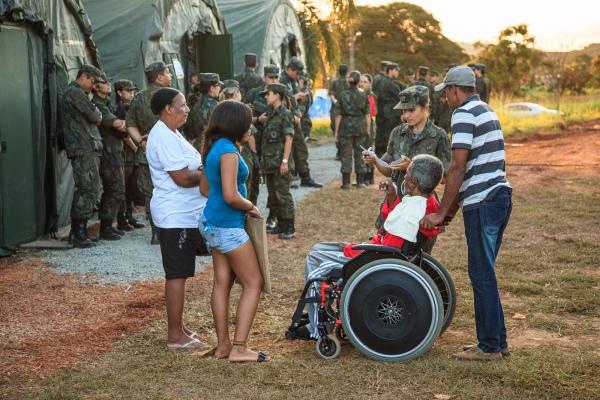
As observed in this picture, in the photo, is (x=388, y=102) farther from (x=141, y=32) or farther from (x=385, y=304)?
(x=385, y=304)

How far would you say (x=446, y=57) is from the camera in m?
61.5

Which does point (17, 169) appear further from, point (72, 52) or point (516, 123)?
point (516, 123)

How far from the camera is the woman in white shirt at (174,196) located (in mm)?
5266

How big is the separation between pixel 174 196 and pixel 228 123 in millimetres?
718

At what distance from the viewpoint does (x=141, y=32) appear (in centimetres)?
1251

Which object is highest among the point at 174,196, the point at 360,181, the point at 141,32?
the point at 141,32

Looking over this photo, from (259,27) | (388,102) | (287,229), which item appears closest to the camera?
(287,229)

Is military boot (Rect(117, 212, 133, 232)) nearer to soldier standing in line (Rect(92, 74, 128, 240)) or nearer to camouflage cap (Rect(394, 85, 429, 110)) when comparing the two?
soldier standing in line (Rect(92, 74, 128, 240))

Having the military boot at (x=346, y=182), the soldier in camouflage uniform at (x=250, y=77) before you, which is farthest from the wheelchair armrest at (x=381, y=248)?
the soldier in camouflage uniform at (x=250, y=77)

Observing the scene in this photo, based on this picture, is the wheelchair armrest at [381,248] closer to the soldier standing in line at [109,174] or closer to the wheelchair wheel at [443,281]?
the wheelchair wheel at [443,281]

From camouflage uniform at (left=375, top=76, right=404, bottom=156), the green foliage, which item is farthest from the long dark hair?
the green foliage

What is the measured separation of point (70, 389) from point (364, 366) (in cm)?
173

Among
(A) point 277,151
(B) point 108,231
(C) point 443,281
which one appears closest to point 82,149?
(B) point 108,231

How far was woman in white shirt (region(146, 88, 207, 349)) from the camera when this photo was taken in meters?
5.27
